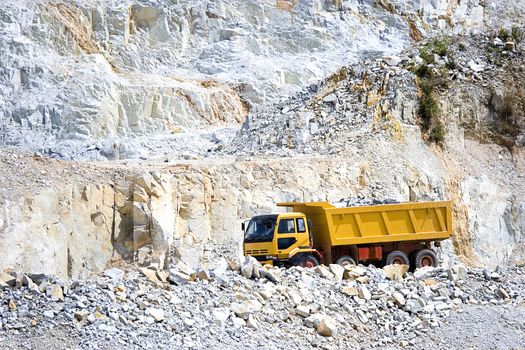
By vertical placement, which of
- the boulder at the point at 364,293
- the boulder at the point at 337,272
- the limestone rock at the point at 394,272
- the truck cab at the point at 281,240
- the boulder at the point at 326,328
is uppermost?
the truck cab at the point at 281,240

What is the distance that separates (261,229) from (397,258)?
3228mm

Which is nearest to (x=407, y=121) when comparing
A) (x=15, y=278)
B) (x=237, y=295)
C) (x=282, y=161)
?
(x=282, y=161)

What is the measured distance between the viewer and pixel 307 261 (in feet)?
58.0

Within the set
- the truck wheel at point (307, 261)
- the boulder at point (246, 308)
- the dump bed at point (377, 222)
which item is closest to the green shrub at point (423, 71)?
the dump bed at point (377, 222)

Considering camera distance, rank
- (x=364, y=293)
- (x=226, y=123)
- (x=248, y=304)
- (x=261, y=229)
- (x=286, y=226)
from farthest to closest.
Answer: (x=226, y=123) < (x=261, y=229) < (x=286, y=226) < (x=364, y=293) < (x=248, y=304)

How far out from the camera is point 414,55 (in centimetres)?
2898

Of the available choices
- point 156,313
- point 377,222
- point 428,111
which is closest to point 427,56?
point 428,111

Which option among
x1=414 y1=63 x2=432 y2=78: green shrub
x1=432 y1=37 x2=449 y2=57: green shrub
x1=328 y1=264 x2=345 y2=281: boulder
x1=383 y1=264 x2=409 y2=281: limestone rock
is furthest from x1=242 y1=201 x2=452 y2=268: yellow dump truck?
x1=432 y1=37 x2=449 y2=57: green shrub

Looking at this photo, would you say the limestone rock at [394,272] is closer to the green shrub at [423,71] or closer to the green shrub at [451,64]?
the green shrub at [423,71]

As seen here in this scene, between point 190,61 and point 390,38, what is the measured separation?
35.8 ft

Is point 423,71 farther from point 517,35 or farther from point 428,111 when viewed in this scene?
point 517,35

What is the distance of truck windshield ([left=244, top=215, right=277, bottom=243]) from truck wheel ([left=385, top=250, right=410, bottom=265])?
2834 millimetres

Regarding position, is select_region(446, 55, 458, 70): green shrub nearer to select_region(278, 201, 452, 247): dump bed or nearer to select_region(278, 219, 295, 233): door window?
select_region(278, 201, 452, 247): dump bed

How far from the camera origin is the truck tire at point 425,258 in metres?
19.4
